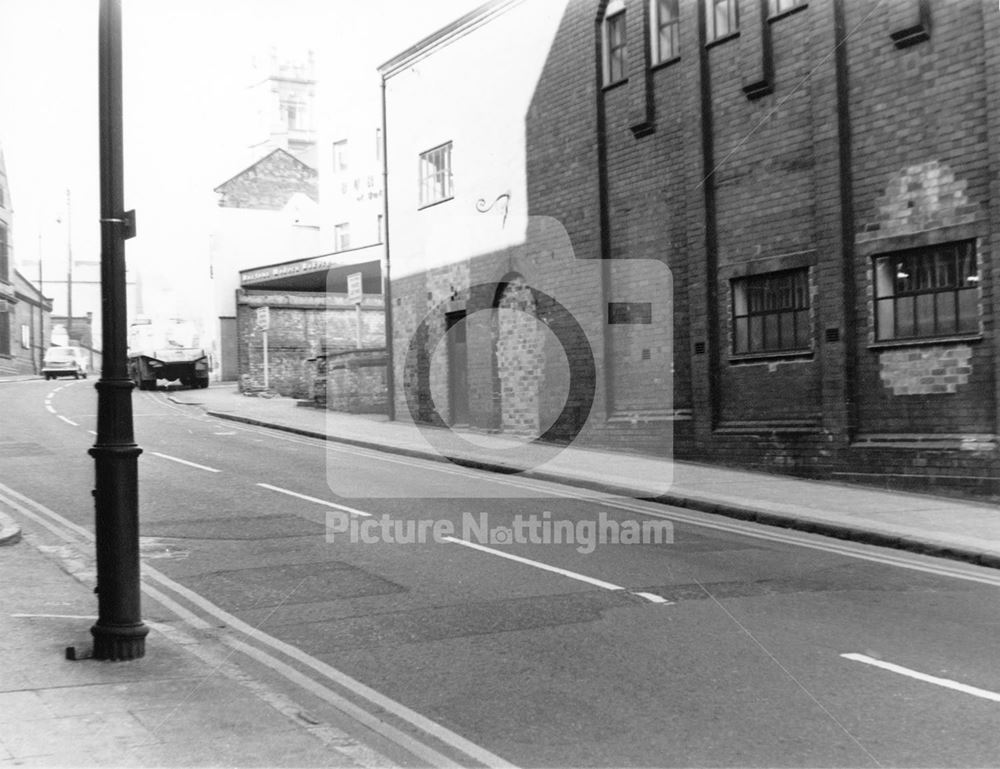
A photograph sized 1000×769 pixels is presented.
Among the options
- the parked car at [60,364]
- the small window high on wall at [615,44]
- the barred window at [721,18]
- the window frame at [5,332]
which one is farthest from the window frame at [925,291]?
the window frame at [5,332]

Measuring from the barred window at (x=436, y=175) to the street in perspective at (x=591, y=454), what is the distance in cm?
12

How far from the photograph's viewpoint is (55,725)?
4996 millimetres

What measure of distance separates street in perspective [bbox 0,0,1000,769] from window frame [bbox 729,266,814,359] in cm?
5

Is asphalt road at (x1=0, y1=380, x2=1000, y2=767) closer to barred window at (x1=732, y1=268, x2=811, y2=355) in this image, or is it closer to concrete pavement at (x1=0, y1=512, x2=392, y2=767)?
concrete pavement at (x1=0, y1=512, x2=392, y2=767)

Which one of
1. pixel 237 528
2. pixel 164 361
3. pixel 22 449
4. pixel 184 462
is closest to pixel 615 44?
pixel 184 462

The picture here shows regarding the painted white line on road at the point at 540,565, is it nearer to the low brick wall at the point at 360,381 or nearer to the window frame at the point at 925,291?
the window frame at the point at 925,291

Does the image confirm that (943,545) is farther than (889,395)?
No

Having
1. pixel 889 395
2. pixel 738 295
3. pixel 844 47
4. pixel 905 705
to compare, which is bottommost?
pixel 905 705

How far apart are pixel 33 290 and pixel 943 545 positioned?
6638 cm

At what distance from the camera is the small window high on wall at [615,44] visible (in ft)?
63.5

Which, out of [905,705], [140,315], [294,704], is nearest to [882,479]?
[905,705]

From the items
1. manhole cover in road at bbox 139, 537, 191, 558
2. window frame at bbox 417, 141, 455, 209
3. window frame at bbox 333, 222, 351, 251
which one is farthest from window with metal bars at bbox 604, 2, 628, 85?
window frame at bbox 333, 222, 351, 251

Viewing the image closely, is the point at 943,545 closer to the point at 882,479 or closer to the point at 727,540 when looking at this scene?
the point at 727,540

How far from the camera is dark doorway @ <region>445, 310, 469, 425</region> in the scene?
2411cm
